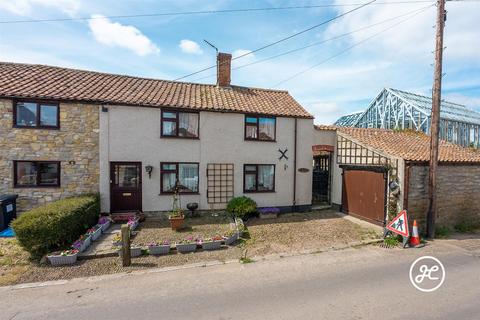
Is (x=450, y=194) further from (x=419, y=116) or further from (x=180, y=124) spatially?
(x=419, y=116)

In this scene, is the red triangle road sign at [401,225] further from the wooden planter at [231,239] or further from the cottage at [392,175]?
the wooden planter at [231,239]

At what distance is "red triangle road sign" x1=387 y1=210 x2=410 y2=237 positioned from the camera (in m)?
8.56

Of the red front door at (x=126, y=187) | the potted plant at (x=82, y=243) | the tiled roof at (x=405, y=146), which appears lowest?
the potted plant at (x=82, y=243)

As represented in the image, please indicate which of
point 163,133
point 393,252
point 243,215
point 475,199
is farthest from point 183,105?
point 475,199

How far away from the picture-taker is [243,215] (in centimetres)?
1147

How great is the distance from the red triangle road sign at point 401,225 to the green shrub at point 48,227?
1095 centimetres

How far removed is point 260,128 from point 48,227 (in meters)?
9.45

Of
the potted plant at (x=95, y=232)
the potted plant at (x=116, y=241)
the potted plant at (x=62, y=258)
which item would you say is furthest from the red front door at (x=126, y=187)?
the potted plant at (x=62, y=258)

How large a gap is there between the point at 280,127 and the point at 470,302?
9.57 meters

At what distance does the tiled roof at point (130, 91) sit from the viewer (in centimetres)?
1063

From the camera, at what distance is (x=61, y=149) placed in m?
10.5

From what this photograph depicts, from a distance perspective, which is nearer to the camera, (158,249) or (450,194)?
(158,249)

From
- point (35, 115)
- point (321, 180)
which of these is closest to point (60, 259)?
point (35, 115)

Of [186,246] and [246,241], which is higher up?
[186,246]
